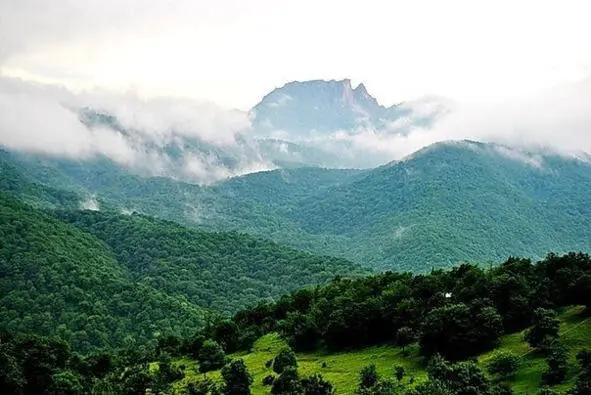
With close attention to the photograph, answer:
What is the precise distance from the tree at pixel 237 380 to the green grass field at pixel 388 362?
2348 millimetres

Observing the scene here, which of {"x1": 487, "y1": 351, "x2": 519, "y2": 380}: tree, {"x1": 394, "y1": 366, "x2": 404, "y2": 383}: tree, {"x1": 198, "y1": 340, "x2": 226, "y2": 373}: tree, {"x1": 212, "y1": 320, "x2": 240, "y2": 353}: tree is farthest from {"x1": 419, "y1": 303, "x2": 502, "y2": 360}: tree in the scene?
{"x1": 212, "y1": 320, "x2": 240, "y2": 353}: tree

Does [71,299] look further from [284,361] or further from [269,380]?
[269,380]

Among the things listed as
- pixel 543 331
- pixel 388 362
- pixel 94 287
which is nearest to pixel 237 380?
pixel 388 362

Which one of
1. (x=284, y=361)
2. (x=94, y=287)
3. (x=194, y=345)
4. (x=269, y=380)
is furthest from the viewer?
(x=94, y=287)

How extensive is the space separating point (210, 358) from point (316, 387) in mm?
23523

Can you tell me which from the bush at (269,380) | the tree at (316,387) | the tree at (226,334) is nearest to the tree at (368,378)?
the tree at (316,387)

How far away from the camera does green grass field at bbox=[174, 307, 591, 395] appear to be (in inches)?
1939

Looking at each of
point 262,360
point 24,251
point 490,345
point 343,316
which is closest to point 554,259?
point 490,345

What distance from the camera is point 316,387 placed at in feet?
175

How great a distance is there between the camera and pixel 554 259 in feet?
225

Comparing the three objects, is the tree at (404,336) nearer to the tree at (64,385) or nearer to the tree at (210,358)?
the tree at (210,358)

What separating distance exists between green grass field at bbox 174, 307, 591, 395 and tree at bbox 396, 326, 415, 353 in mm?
787

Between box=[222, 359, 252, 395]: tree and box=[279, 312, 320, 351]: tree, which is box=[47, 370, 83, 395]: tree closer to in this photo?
box=[222, 359, 252, 395]: tree

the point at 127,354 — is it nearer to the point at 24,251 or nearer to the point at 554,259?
the point at 554,259
